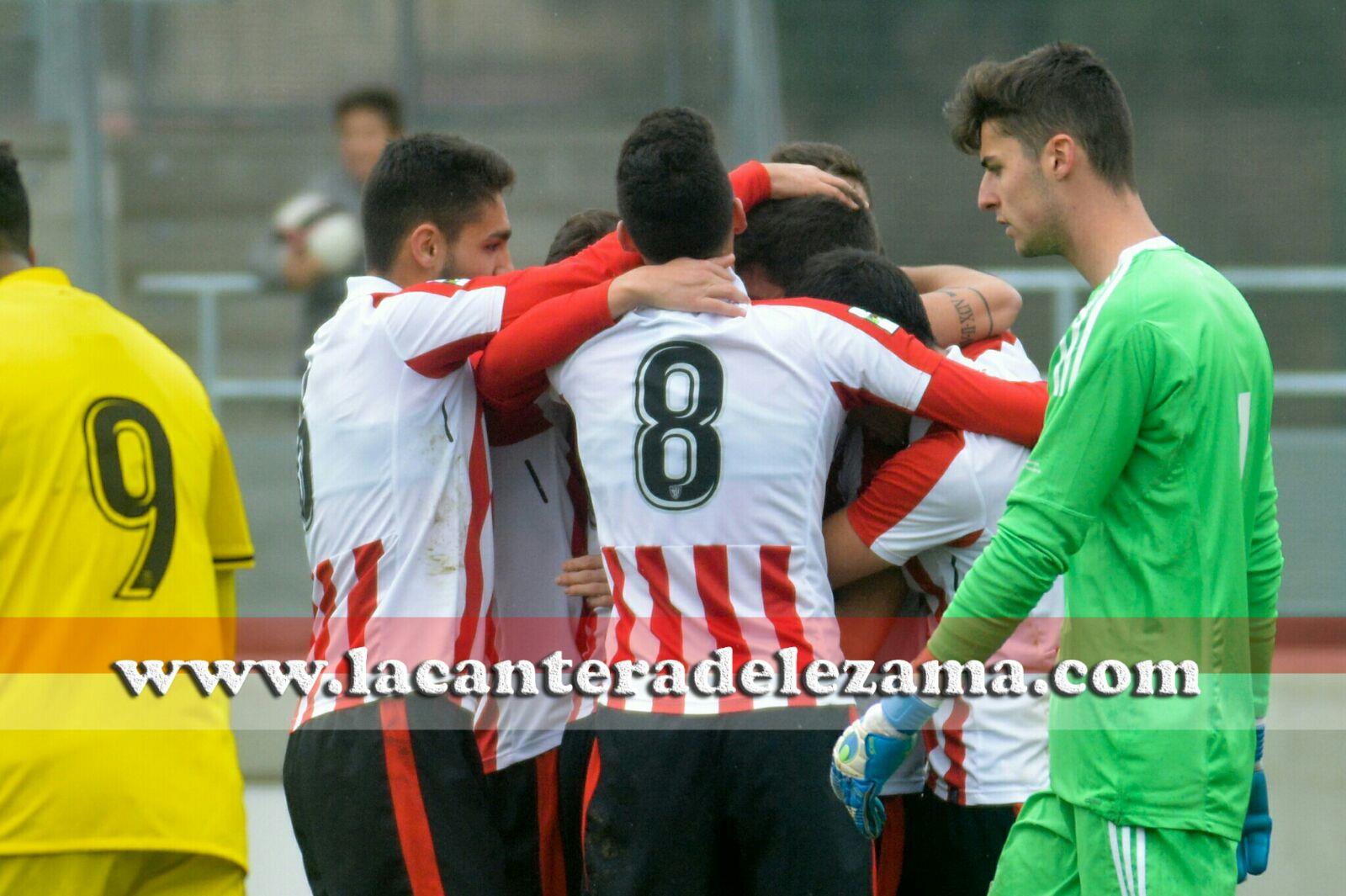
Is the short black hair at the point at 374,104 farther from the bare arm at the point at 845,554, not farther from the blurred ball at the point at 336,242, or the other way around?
the bare arm at the point at 845,554

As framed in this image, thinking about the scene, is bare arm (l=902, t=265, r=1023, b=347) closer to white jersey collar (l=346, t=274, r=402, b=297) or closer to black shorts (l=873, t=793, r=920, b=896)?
black shorts (l=873, t=793, r=920, b=896)

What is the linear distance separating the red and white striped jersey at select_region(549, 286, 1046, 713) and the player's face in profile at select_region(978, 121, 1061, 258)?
0.36 m

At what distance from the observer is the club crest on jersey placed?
2951 millimetres

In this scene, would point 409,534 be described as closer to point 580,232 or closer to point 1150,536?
point 580,232

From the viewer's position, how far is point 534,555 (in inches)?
135

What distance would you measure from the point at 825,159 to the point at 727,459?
3.37 ft

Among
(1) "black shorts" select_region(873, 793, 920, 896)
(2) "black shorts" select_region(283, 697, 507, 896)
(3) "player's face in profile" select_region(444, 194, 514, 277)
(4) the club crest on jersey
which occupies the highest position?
(3) "player's face in profile" select_region(444, 194, 514, 277)

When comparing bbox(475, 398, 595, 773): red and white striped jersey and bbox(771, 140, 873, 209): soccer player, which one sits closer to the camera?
bbox(475, 398, 595, 773): red and white striped jersey

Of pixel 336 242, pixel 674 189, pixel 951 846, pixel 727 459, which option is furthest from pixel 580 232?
pixel 336 242

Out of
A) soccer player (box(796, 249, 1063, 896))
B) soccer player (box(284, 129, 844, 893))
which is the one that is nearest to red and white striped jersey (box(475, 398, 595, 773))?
soccer player (box(284, 129, 844, 893))

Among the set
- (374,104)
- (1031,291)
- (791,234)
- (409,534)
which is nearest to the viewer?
(409,534)

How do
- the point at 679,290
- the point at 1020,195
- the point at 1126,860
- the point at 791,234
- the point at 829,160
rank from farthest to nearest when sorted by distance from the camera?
the point at 829,160, the point at 791,234, the point at 679,290, the point at 1020,195, the point at 1126,860

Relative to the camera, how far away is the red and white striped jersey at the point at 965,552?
9.82ft

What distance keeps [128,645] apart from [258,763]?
8.51ft
